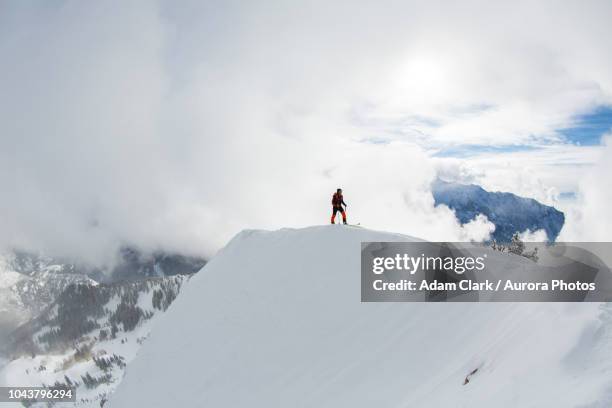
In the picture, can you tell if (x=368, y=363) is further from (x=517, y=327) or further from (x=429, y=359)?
(x=517, y=327)

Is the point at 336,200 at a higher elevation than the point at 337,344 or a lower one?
higher

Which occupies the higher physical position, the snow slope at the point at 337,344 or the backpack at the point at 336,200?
the backpack at the point at 336,200

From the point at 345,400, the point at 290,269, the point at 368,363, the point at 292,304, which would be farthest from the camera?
the point at 290,269

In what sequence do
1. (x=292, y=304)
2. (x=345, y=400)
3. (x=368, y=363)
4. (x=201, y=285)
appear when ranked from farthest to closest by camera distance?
1. (x=201, y=285)
2. (x=292, y=304)
3. (x=368, y=363)
4. (x=345, y=400)

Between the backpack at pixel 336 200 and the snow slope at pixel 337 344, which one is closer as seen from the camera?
the snow slope at pixel 337 344

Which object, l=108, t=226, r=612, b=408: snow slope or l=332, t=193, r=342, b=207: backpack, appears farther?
l=332, t=193, r=342, b=207: backpack

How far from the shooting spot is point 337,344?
79.4 feet

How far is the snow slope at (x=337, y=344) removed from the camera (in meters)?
12.9

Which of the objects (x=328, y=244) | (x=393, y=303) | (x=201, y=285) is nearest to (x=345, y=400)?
(x=393, y=303)

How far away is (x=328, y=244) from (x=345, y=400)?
12.7 m

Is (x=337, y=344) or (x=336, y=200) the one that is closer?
(x=337, y=344)

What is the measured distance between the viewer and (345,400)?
19906 millimetres

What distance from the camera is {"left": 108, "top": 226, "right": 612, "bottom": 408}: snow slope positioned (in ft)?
42.4

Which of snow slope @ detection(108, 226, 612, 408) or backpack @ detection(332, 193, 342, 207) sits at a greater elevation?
backpack @ detection(332, 193, 342, 207)
